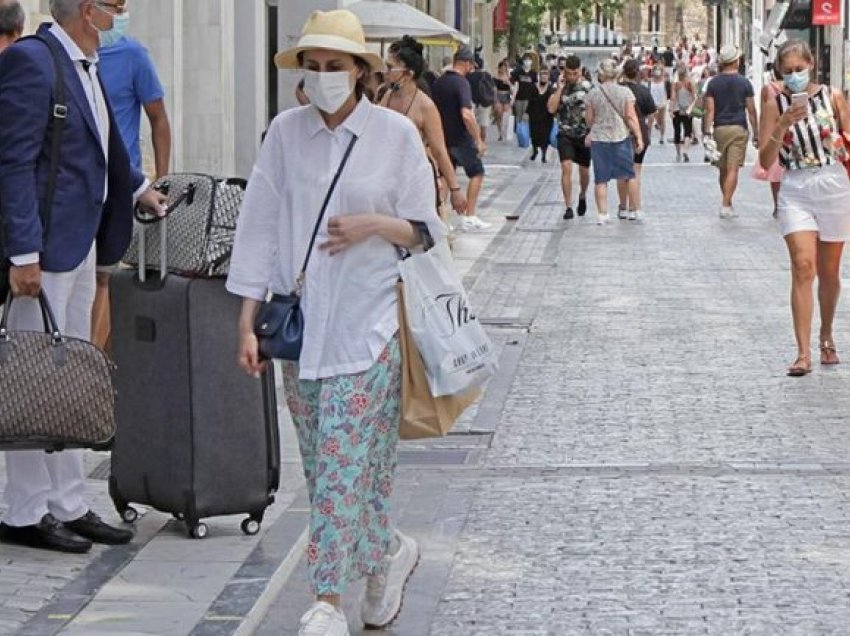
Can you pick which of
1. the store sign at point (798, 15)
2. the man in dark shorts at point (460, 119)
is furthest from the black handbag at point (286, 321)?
the store sign at point (798, 15)

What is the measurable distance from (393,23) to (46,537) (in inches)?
686

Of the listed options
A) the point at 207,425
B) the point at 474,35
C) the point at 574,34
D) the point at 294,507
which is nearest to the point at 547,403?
the point at 294,507

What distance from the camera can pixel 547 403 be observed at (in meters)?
11.8

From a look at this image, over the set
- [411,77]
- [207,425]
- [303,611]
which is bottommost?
[303,611]

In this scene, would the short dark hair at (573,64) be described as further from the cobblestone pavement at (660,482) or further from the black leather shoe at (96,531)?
the black leather shoe at (96,531)

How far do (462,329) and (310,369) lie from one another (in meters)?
0.47

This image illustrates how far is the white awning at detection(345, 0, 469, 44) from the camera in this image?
24578mm

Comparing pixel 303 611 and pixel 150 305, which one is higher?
pixel 150 305

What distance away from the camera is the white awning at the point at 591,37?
101m

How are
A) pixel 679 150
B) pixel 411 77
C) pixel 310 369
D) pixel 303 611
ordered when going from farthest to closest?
pixel 679 150 < pixel 411 77 < pixel 303 611 < pixel 310 369

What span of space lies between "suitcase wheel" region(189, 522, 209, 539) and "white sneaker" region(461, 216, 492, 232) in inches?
642

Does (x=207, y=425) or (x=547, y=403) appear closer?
(x=207, y=425)

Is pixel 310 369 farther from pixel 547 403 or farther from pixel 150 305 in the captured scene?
pixel 547 403

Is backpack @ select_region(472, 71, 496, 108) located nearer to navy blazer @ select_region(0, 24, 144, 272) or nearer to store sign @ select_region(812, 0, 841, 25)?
store sign @ select_region(812, 0, 841, 25)
